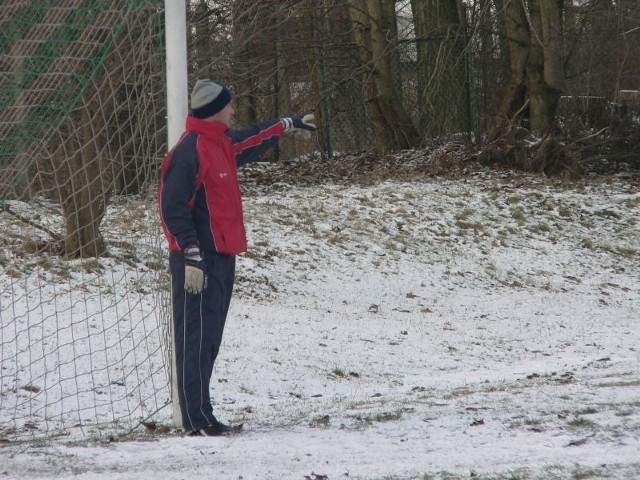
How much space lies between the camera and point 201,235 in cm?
570

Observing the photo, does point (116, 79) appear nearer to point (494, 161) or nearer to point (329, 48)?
point (494, 161)

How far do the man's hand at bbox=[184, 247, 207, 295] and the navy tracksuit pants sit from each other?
14cm

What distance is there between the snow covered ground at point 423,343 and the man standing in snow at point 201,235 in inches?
13.6

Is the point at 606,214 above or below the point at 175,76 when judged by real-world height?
below

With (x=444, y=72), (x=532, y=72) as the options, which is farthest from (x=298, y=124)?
(x=444, y=72)

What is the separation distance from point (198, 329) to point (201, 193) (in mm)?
772

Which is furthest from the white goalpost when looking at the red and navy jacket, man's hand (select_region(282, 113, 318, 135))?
man's hand (select_region(282, 113, 318, 135))

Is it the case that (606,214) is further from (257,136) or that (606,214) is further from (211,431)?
(211,431)

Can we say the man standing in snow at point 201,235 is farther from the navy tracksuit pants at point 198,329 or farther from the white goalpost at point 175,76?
the white goalpost at point 175,76

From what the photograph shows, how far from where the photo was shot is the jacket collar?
18.8ft

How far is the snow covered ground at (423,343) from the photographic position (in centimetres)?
512

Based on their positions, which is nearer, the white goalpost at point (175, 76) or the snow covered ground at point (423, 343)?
the snow covered ground at point (423, 343)

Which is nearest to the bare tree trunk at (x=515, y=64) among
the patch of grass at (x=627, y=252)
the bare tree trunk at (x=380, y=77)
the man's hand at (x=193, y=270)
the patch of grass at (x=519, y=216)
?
the bare tree trunk at (x=380, y=77)

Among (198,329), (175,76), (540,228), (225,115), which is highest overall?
(175,76)
